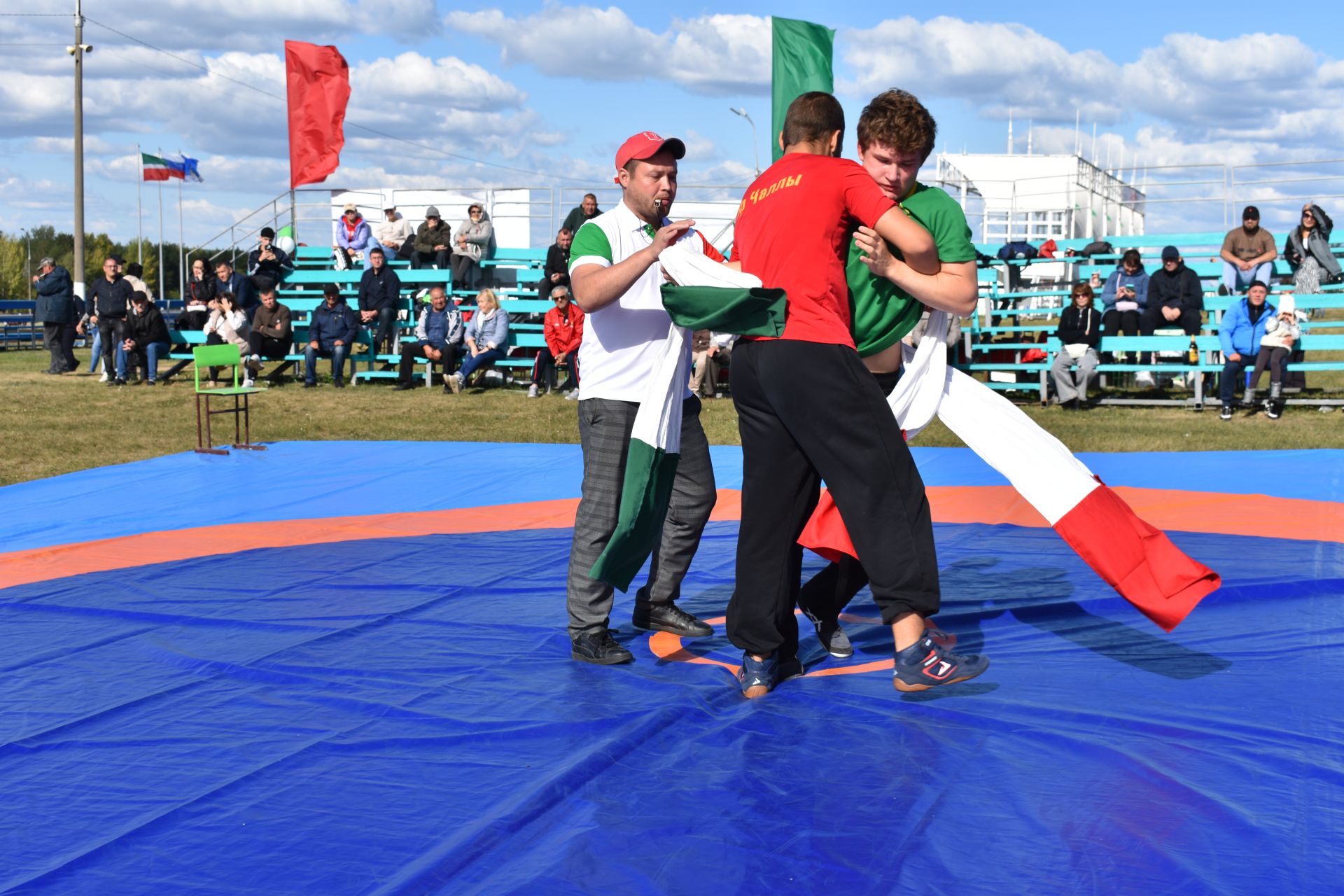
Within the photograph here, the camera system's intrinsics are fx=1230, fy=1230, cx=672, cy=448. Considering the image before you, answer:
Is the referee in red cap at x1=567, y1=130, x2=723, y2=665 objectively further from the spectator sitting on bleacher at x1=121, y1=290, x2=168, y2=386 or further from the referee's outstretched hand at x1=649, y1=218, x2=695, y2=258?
the spectator sitting on bleacher at x1=121, y1=290, x2=168, y2=386

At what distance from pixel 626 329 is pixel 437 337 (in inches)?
473

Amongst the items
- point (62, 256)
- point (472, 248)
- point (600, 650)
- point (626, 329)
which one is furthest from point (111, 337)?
point (62, 256)

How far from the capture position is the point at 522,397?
14875mm

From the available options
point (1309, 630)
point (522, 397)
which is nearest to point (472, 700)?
point (1309, 630)

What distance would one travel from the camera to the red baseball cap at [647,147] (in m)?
4.05

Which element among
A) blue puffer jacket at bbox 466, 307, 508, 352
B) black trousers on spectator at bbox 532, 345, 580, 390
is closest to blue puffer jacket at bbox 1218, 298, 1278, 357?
black trousers on spectator at bbox 532, 345, 580, 390

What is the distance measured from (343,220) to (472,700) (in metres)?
15.6

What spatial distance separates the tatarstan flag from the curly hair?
33.2m

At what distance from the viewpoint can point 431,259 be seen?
17.5 m

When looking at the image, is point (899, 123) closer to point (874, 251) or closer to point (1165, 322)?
point (874, 251)

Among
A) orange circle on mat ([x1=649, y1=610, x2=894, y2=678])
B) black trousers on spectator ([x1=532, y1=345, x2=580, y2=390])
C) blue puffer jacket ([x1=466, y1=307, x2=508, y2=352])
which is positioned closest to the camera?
orange circle on mat ([x1=649, y1=610, x2=894, y2=678])

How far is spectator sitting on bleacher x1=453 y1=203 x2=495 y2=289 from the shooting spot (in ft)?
55.9

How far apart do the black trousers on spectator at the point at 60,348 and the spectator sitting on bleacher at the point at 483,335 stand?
7.36 m

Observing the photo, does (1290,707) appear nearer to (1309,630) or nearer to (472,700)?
(1309,630)
